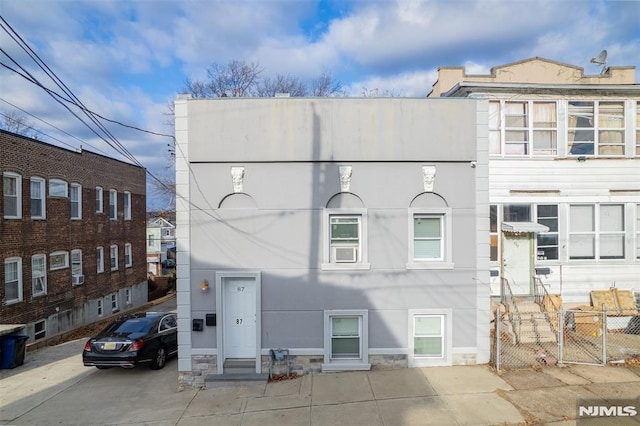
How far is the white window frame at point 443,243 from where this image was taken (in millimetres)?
8742

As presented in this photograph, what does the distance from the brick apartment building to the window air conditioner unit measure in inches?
530

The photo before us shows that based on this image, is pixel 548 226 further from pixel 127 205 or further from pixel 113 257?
pixel 127 205

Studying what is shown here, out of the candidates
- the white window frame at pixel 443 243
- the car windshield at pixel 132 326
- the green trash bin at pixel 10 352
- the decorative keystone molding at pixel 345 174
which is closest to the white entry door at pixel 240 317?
the car windshield at pixel 132 326

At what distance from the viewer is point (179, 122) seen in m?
8.73

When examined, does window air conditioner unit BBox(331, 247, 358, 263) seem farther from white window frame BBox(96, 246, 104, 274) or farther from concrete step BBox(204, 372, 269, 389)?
white window frame BBox(96, 246, 104, 274)

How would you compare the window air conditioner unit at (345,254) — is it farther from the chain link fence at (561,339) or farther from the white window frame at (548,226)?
the white window frame at (548,226)

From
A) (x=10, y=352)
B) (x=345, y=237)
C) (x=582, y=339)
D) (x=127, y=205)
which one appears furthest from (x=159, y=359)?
(x=127, y=205)

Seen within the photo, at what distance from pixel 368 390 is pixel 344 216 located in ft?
11.9

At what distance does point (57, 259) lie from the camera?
1814 centimetres

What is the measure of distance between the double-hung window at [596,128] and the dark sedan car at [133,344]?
12.5 metres

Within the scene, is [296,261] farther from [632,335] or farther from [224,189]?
[632,335]

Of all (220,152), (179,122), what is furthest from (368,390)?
(179,122)

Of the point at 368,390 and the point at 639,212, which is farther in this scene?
the point at 639,212

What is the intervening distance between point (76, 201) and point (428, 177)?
18.4 metres
